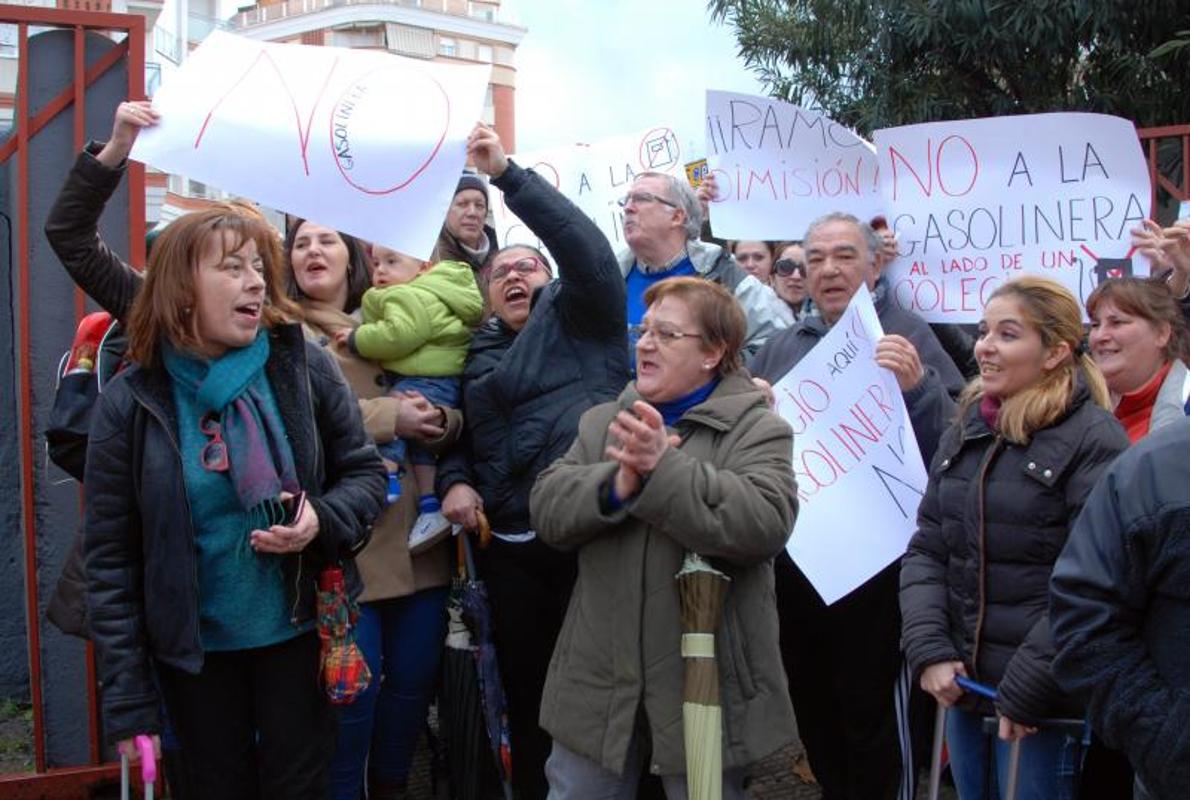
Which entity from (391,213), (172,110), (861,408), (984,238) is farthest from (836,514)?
(172,110)

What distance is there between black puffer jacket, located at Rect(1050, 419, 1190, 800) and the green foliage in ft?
26.8

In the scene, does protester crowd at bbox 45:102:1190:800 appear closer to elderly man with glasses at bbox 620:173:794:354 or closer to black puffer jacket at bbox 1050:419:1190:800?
black puffer jacket at bbox 1050:419:1190:800

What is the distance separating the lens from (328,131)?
12.3 ft

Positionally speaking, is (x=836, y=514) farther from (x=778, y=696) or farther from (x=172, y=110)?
(x=172, y=110)

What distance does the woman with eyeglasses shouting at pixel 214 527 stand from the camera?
2869 mm

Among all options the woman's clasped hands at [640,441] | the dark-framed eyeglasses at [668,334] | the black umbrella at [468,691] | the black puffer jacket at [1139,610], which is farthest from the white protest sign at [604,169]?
the black puffer jacket at [1139,610]

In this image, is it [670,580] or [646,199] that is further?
[646,199]

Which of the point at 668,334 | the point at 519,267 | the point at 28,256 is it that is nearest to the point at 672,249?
the point at 519,267

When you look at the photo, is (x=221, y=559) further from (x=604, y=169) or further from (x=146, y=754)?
(x=604, y=169)

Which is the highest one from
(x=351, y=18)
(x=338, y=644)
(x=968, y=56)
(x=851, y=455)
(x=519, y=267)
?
(x=351, y=18)

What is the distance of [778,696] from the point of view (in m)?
3.05

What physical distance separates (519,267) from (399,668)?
1375 millimetres

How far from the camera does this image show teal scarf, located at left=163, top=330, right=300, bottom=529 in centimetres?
287

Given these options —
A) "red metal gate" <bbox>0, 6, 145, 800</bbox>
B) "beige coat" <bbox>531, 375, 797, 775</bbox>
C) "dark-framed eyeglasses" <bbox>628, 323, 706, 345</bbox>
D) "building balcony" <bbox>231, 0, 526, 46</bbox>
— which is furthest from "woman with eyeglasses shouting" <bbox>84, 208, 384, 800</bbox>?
"building balcony" <bbox>231, 0, 526, 46</bbox>
